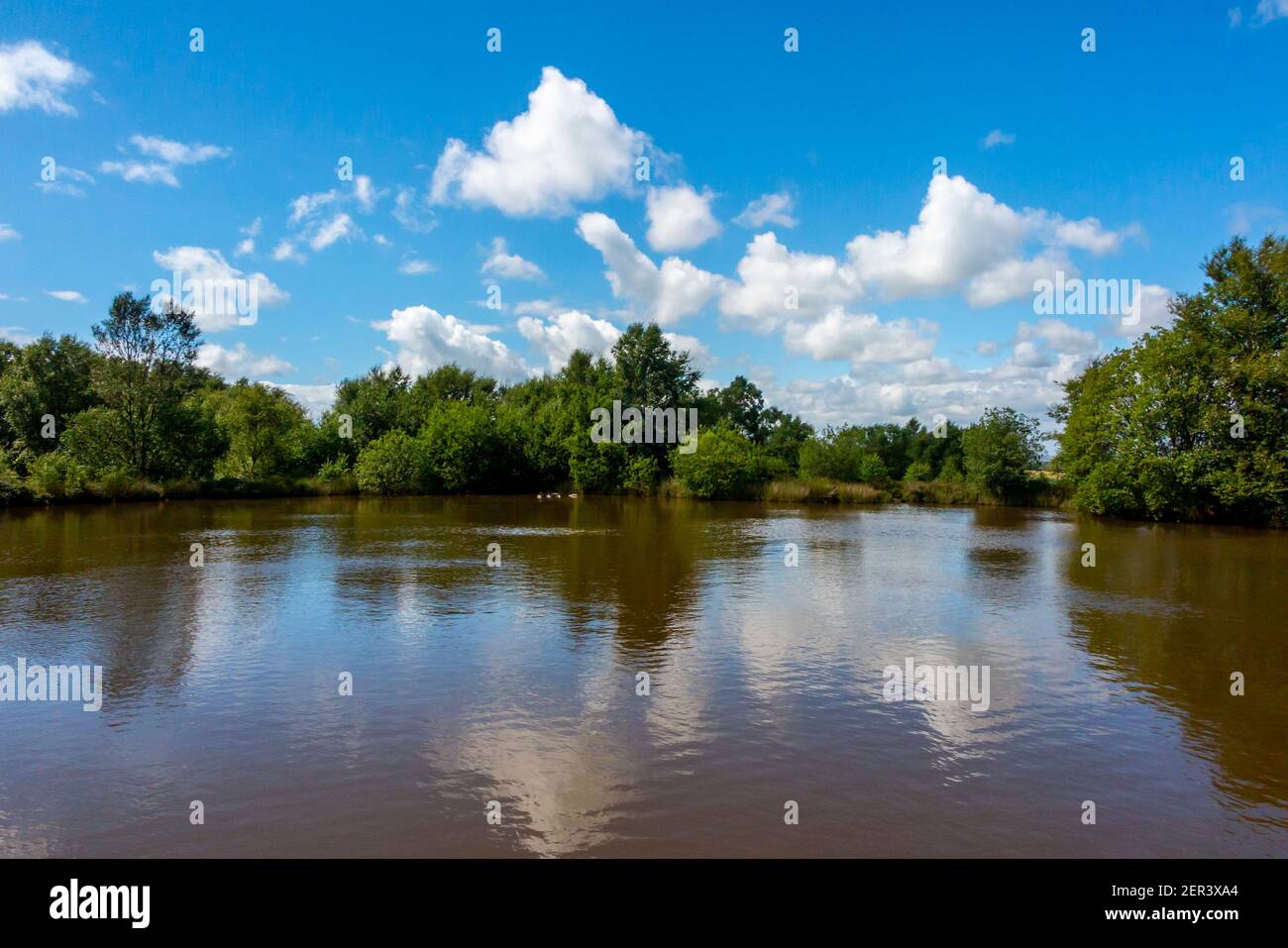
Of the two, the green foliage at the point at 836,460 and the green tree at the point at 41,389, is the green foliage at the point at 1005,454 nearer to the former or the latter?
the green foliage at the point at 836,460

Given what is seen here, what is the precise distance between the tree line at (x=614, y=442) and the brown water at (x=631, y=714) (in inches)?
851

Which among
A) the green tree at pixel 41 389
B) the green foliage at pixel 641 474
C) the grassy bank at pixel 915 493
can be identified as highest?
the green tree at pixel 41 389

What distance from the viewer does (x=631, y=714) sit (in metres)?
8.49

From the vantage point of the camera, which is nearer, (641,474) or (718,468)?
(718,468)

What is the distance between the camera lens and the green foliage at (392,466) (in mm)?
53438

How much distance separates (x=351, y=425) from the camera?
5997 centimetres

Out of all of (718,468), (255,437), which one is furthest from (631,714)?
(255,437)

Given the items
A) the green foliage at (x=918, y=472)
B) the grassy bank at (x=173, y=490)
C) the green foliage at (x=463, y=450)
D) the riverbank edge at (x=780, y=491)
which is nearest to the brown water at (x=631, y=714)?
the grassy bank at (x=173, y=490)

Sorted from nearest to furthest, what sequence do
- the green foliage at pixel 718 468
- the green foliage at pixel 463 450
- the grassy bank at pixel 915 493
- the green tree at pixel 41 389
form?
1. the green tree at pixel 41 389
2. the green foliage at pixel 718 468
3. the grassy bank at pixel 915 493
4. the green foliage at pixel 463 450

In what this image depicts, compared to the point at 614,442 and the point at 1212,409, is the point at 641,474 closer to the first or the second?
the point at 614,442

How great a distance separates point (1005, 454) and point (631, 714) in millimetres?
52048

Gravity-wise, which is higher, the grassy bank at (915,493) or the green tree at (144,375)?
the green tree at (144,375)
